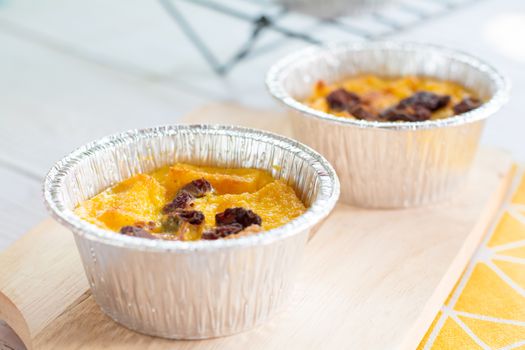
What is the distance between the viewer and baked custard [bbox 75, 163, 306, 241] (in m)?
1.95

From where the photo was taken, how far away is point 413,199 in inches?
100

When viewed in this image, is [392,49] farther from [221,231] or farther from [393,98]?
[221,231]

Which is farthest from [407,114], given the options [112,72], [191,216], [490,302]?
[112,72]

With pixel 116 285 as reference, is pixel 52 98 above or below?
below

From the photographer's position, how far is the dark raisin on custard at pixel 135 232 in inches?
72.4

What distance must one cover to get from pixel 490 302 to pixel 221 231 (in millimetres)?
797

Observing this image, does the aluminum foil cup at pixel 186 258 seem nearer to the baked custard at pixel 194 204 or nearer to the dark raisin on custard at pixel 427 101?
the baked custard at pixel 194 204

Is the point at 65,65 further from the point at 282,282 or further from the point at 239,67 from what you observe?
the point at 282,282

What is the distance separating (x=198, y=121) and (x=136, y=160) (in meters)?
0.88

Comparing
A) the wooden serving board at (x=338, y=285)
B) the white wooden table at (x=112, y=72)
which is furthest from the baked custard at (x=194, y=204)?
the white wooden table at (x=112, y=72)

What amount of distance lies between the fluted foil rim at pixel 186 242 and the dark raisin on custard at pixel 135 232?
0.06 metres

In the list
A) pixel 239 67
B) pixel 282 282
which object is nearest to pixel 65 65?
pixel 239 67

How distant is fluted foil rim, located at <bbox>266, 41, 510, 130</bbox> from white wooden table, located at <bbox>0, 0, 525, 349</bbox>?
413 millimetres

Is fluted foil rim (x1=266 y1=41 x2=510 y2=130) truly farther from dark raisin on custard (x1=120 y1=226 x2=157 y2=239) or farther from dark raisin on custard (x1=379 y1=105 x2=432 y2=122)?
dark raisin on custard (x1=120 y1=226 x2=157 y2=239)
